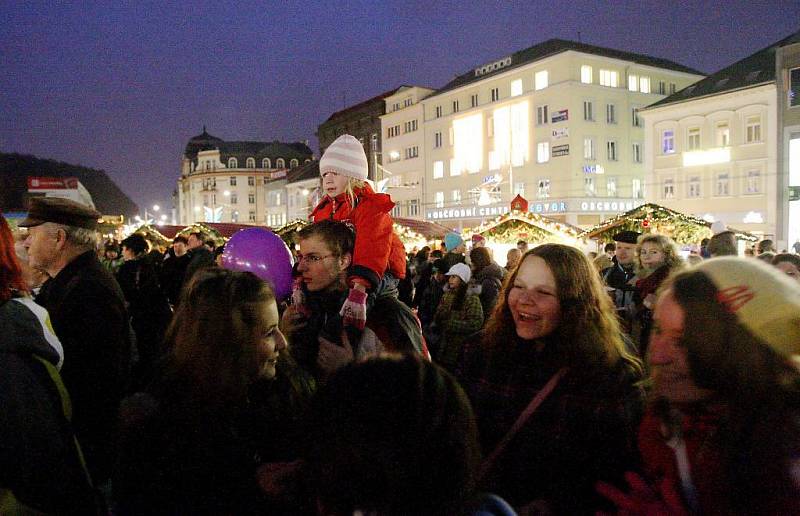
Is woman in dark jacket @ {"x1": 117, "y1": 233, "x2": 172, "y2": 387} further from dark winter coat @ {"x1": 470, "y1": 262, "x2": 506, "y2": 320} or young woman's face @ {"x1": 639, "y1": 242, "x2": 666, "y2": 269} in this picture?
young woman's face @ {"x1": 639, "y1": 242, "x2": 666, "y2": 269}

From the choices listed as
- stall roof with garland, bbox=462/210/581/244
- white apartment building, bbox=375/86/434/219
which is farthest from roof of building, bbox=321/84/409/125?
stall roof with garland, bbox=462/210/581/244

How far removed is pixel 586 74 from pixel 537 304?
4475cm

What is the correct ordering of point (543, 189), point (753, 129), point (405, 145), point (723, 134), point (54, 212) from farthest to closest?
point (405, 145)
point (543, 189)
point (723, 134)
point (753, 129)
point (54, 212)

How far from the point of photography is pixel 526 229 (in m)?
14.4

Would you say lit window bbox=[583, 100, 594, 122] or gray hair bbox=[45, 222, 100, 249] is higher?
lit window bbox=[583, 100, 594, 122]

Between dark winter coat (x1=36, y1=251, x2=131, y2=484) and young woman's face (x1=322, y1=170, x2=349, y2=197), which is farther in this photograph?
young woman's face (x1=322, y1=170, x2=349, y2=197)

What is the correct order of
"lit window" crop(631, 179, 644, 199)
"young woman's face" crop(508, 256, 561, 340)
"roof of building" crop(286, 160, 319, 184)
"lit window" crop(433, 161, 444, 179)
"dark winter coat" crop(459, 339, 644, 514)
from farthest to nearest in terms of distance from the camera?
"roof of building" crop(286, 160, 319, 184)
"lit window" crop(433, 161, 444, 179)
"lit window" crop(631, 179, 644, 199)
"young woman's face" crop(508, 256, 561, 340)
"dark winter coat" crop(459, 339, 644, 514)

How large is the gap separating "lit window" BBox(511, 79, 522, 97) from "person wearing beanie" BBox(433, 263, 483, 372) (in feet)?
134

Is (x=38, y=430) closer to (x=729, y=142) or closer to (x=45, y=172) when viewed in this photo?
(x=729, y=142)

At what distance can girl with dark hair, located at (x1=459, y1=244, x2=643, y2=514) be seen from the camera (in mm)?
2027

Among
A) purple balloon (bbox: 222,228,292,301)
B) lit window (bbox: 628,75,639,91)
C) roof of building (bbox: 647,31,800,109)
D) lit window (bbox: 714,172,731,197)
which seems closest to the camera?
purple balloon (bbox: 222,228,292,301)

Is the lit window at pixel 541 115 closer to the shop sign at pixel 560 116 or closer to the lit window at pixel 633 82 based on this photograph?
the shop sign at pixel 560 116

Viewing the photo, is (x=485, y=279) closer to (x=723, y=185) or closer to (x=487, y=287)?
(x=487, y=287)

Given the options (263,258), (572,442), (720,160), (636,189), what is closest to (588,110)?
(636,189)
